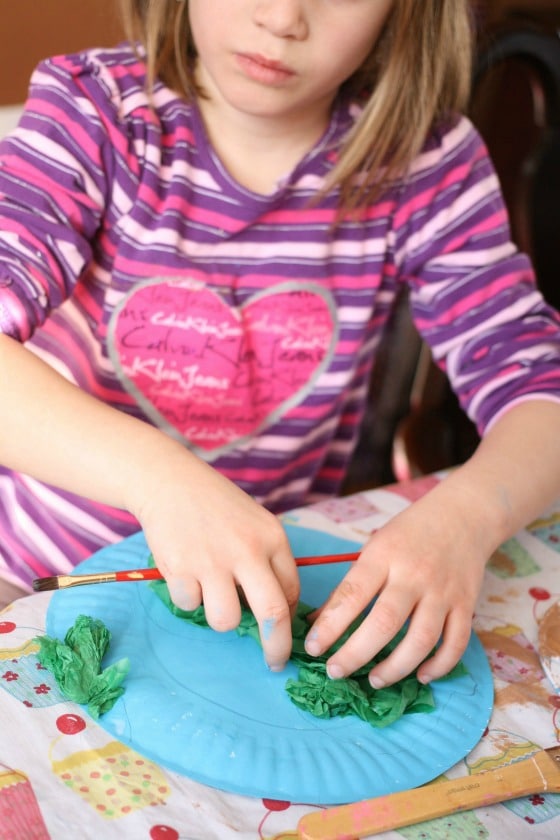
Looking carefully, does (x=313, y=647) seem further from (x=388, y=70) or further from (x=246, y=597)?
(x=388, y=70)

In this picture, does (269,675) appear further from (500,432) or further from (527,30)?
(527,30)

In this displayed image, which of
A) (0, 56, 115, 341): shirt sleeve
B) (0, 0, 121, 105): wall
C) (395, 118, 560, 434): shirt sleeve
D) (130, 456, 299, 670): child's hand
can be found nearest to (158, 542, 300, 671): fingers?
(130, 456, 299, 670): child's hand

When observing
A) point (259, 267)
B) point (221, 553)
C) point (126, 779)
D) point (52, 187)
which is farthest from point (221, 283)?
point (126, 779)

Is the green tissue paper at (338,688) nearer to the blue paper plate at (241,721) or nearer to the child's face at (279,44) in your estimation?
the blue paper plate at (241,721)

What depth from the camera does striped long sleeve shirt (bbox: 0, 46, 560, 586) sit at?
82cm

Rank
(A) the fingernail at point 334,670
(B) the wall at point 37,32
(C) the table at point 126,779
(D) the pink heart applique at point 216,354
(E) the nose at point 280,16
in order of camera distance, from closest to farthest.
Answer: (C) the table at point 126,779 → (A) the fingernail at point 334,670 → (E) the nose at point 280,16 → (D) the pink heart applique at point 216,354 → (B) the wall at point 37,32

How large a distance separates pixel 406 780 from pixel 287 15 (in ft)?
1.84

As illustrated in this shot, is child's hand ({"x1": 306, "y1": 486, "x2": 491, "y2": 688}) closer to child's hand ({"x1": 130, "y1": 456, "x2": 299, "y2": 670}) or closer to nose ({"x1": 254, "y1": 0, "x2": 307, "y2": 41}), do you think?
child's hand ({"x1": 130, "y1": 456, "x2": 299, "y2": 670})

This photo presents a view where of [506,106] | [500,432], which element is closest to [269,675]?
[500,432]

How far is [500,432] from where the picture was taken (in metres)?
0.82

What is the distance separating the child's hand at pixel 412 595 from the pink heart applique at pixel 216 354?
0.86 ft

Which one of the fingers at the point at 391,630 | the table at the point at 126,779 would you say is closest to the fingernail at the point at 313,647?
the fingers at the point at 391,630

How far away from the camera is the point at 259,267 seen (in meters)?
0.90

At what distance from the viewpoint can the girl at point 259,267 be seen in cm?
73
